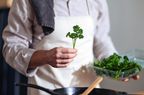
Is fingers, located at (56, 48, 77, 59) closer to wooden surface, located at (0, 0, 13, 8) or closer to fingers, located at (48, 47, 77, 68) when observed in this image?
fingers, located at (48, 47, 77, 68)

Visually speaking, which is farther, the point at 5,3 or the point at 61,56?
the point at 5,3

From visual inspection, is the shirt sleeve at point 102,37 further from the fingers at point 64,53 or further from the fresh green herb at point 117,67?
the fingers at point 64,53

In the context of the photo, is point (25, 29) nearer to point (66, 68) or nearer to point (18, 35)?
point (18, 35)

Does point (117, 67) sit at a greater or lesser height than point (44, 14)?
lesser

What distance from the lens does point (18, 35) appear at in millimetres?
853

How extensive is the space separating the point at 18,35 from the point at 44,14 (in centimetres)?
9

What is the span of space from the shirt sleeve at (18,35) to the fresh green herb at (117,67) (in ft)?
0.58

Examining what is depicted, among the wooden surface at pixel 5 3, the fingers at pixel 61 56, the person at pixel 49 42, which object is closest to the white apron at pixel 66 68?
the person at pixel 49 42

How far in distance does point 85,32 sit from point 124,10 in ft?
1.60

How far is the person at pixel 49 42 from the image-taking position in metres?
0.83

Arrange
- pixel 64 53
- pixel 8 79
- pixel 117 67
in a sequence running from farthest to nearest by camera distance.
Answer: pixel 8 79 → pixel 117 67 → pixel 64 53

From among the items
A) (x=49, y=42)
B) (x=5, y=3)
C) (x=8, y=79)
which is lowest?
(x=8, y=79)

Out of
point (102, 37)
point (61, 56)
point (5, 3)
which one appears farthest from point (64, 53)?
point (5, 3)

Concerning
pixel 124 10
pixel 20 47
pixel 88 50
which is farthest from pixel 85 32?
pixel 124 10
